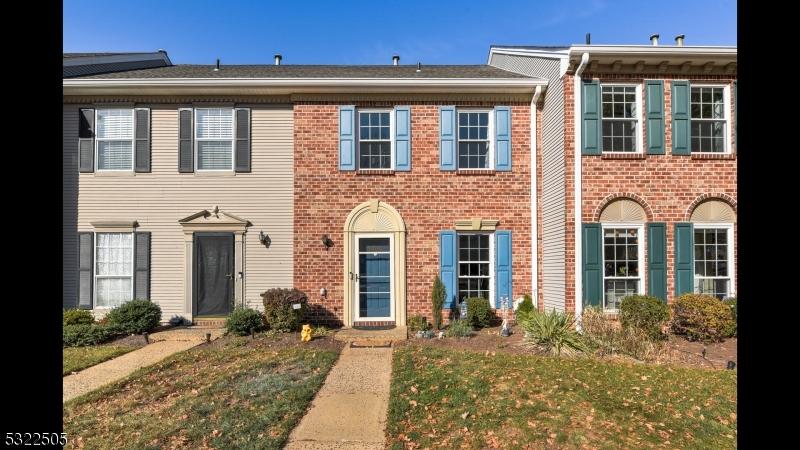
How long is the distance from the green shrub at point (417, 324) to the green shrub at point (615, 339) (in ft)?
10.3

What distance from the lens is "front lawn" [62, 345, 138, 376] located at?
7.48 metres

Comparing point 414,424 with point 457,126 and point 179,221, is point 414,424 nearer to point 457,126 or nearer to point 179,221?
point 457,126

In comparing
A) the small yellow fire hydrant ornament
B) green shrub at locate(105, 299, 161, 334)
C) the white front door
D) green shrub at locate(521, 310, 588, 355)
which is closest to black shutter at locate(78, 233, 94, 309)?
green shrub at locate(105, 299, 161, 334)

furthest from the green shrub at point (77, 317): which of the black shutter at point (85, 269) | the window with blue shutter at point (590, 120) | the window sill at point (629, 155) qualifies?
the window sill at point (629, 155)

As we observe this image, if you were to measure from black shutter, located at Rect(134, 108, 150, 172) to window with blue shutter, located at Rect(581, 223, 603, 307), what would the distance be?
32.1ft

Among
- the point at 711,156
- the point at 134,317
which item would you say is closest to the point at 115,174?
the point at 134,317

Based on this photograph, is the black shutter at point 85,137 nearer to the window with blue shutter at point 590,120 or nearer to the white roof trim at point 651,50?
the white roof trim at point 651,50

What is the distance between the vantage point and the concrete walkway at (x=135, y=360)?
6.57 m

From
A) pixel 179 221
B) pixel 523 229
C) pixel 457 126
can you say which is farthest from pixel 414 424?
pixel 179 221

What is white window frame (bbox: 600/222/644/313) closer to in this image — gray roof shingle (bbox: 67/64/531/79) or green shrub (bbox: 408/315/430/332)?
green shrub (bbox: 408/315/430/332)

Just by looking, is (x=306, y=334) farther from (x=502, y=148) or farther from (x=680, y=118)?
(x=680, y=118)

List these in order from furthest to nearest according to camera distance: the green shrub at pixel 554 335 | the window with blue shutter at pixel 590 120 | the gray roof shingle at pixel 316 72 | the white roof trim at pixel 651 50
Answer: the gray roof shingle at pixel 316 72, the window with blue shutter at pixel 590 120, the white roof trim at pixel 651 50, the green shrub at pixel 554 335

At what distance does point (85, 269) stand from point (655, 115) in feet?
42.1

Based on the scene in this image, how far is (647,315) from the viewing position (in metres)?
8.45
